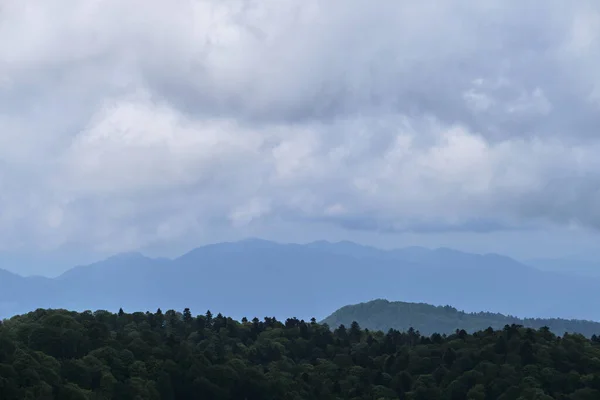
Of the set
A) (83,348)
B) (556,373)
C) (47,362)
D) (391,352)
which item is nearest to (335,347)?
(391,352)

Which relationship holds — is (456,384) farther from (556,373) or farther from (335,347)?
(335,347)

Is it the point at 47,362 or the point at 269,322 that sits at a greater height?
the point at 269,322

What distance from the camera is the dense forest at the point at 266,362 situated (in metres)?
113

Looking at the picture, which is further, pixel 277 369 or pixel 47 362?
pixel 277 369

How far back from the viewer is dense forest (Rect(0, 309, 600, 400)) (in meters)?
113

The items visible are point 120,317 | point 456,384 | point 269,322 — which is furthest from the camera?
point 269,322

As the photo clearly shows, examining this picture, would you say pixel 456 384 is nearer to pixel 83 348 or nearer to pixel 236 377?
pixel 236 377

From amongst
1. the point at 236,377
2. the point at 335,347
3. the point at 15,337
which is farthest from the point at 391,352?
the point at 15,337

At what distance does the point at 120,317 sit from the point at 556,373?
245ft

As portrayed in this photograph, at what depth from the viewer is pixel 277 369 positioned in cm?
14412

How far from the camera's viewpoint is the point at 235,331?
16550 cm

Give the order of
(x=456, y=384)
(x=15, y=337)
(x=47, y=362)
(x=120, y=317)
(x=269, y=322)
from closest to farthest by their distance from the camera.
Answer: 1. (x=47, y=362)
2. (x=15, y=337)
3. (x=456, y=384)
4. (x=120, y=317)
5. (x=269, y=322)

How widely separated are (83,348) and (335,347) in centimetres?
5305

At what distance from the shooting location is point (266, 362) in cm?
15288
